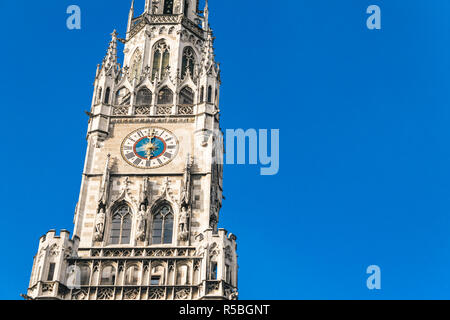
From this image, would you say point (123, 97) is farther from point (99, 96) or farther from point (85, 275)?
point (85, 275)

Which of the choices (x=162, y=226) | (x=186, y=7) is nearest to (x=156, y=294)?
(x=162, y=226)

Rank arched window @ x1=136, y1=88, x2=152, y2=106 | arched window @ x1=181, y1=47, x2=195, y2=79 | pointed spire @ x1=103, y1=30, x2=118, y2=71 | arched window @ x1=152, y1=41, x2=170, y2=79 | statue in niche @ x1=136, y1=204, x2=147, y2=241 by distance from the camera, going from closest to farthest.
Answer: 1. statue in niche @ x1=136, y1=204, x2=147, y2=241
2. arched window @ x1=136, y1=88, x2=152, y2=106
3. pointed spire @ x1=103, y1=30, x2=118, y2=71
4. arched window @ x1=152, y1=41, x2=170, y2=79
5. arched window @ x1=181, y1=47, x2=195, y2=79

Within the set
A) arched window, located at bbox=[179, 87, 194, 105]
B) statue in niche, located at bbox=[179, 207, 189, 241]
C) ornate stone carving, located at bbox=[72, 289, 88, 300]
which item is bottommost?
ornate stone carving, located at bbox=[72, 289, 88, 300]

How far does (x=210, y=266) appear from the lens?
45094 millimetres

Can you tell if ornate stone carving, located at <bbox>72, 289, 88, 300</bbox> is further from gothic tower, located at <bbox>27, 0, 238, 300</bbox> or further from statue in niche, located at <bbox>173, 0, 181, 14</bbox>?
statue in niche, located at <bbox>173, 0, 181, 14</bbox>

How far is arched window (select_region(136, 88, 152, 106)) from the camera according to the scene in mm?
56947

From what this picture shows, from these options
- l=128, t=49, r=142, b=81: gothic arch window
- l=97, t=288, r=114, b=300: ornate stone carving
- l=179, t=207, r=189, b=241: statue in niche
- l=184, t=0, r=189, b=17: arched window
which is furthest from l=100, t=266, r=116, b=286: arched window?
l=184, t=0, r=189, b=17: arched window

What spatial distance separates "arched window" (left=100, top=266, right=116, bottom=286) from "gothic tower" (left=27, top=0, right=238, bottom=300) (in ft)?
0.21

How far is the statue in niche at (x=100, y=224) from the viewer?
48.3m

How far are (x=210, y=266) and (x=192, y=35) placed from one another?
2430cm

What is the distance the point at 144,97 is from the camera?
57375mm
